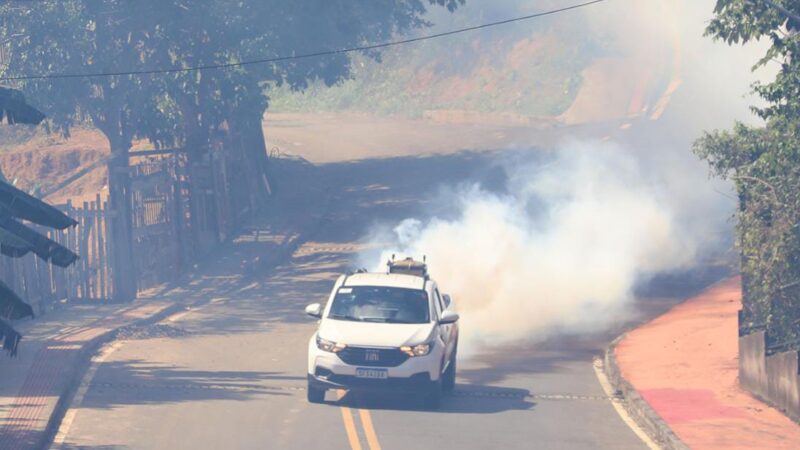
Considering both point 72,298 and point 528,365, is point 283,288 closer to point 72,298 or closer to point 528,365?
point 72,298

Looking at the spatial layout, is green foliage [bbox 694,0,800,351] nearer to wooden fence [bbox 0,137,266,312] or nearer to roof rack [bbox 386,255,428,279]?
roof rack [bbox 386,255,428,279]

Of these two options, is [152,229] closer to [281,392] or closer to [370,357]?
[281,392]

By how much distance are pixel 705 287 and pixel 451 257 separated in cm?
661

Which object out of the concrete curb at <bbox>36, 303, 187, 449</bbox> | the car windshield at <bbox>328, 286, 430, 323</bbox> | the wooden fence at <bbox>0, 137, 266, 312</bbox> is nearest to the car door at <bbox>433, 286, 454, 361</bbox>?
the car windshield at <bbox>328, 286, 430, 323</bbox>

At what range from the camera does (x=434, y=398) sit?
→ 17.8 meters

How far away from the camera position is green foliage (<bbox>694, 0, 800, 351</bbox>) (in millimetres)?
18062

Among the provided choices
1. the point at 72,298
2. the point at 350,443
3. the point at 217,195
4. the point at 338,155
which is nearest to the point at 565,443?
the point at 350,443

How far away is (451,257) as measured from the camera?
1155 inches

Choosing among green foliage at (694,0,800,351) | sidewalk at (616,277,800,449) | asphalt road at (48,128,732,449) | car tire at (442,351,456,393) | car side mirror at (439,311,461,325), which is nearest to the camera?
asphalt road at (48,128,732,449)

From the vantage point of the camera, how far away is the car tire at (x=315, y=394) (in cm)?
1789

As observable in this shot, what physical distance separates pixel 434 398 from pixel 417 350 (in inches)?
30.5

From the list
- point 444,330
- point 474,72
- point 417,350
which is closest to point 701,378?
point 444,330

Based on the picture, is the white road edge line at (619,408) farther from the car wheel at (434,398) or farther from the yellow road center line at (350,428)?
the yellow road center line at (350,428)

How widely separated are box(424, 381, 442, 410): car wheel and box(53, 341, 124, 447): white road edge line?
16.5 feet
